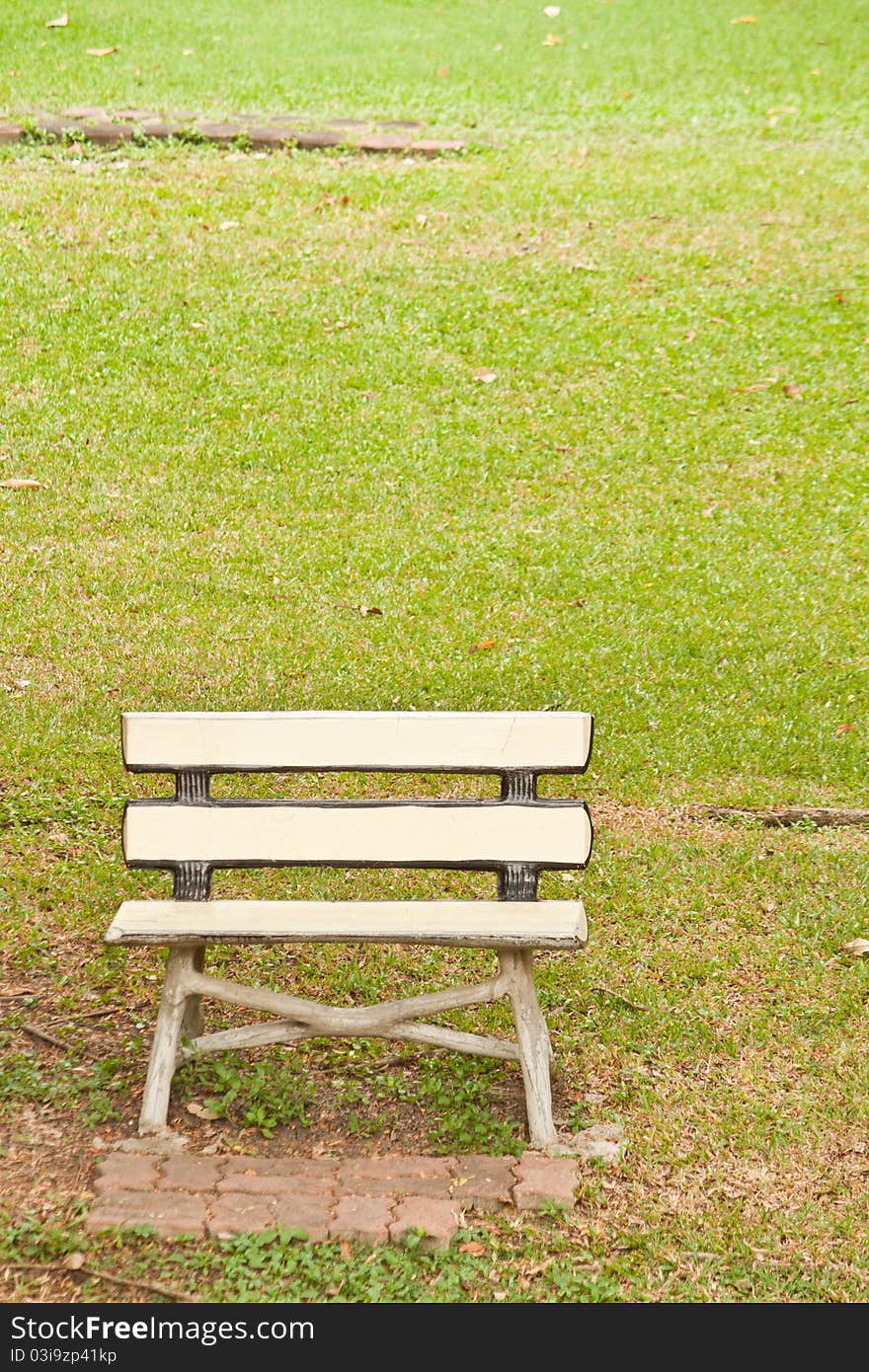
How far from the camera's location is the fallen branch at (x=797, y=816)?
17.4 ft

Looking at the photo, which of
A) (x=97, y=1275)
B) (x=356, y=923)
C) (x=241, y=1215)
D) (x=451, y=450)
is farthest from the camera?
(x=451, y=450)

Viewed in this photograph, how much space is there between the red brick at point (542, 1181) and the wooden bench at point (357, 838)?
0.08 metres

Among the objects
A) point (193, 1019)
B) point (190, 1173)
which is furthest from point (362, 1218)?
point (193, 1019)

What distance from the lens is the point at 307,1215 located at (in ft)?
10.8

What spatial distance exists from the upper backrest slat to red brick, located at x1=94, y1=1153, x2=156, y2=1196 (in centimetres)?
98

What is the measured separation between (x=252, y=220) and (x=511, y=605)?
4943mm

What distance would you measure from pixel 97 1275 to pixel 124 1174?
14.0 inches

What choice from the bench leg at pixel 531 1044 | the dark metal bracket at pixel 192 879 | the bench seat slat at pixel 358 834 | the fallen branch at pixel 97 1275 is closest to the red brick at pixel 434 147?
the bench seat slat at pixel 358 834

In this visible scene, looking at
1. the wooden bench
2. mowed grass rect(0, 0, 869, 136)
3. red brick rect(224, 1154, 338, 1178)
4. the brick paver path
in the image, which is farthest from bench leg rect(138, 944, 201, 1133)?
mowed grass rect(0, 0, 869, 136)

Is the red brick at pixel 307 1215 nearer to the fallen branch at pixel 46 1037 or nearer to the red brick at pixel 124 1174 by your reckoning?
the red brick at pixel 124 1174

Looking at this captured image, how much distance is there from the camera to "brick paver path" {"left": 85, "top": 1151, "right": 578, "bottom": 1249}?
3.26m

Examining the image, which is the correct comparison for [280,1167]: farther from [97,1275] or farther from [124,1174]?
[97,1275]

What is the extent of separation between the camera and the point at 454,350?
9.08 m
